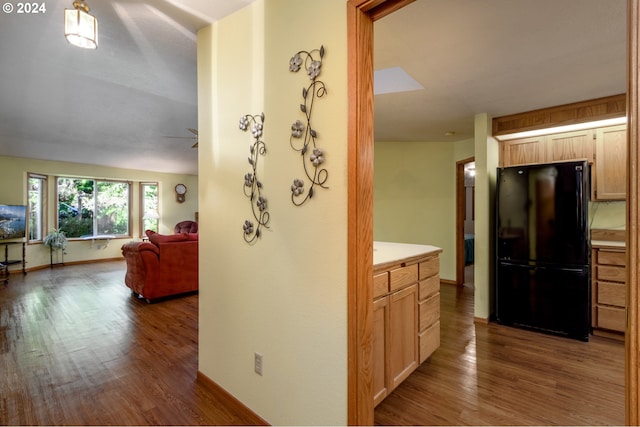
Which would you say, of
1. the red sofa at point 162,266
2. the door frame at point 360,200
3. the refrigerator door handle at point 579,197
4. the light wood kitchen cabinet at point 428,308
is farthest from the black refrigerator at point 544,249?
the red sofa at point 162,266

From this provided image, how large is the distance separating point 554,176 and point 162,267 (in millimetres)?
4701

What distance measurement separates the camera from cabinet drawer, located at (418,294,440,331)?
219cm

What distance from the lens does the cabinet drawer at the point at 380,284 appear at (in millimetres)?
1699

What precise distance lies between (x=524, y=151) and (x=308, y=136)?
326 cm

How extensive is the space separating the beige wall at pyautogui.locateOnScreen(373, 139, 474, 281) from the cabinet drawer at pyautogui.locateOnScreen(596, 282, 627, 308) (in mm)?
2128

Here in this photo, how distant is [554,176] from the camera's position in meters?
2.93

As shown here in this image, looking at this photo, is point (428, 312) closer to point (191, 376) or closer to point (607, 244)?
point (191, 376)

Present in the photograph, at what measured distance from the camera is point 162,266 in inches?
159

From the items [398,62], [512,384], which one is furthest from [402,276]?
[398,62]

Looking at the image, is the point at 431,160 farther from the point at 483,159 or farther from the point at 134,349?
the point at 134,349

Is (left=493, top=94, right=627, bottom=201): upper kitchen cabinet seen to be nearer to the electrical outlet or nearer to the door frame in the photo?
the door frame

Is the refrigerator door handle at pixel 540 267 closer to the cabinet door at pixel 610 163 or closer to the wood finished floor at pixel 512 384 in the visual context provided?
the wood finished floor at pixel 512 384

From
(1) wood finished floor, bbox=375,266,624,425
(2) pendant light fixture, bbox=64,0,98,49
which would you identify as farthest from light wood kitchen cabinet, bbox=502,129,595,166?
(2) pendant light fixture, bbox=64,0,98,49

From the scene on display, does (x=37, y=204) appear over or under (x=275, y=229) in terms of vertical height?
over
